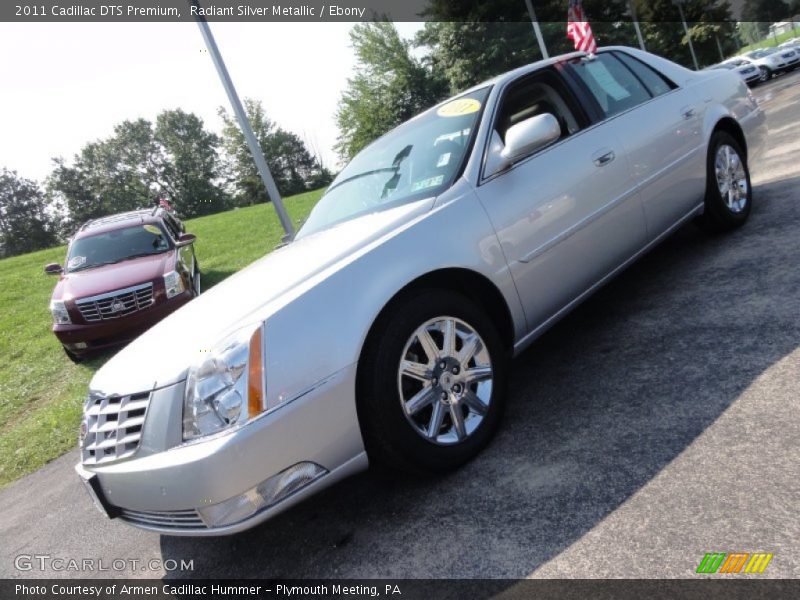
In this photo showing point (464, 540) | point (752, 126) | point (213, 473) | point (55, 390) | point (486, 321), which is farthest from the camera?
point (55, 390)

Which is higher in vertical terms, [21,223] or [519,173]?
[21,223]

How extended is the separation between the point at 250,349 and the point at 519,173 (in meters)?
1.69

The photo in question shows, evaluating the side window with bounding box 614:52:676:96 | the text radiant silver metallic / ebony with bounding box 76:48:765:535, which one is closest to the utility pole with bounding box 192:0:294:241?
the text radiant silver metallic / ebony with bounding box 76:48:765:535

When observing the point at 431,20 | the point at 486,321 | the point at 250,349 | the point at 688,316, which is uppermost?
the point at 431,20

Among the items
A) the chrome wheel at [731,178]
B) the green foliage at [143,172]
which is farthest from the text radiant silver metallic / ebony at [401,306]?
the green foliage at [143,172]

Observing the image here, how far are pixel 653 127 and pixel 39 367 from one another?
8.22 metres

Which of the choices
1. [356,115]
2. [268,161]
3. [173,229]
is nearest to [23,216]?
[268,161]

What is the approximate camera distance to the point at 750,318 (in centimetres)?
316

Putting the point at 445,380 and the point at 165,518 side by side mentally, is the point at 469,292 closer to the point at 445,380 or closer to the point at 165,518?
the point at 445,380

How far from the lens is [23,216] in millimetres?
71688

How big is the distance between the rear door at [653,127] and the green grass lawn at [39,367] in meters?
5.03

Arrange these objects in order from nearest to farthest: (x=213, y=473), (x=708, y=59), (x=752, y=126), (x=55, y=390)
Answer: (x=213, y=473)
(x=752, y=126)
(x=55, y=390)
(x=708, y=59)

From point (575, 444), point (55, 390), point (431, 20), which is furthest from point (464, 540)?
point (431, 20)

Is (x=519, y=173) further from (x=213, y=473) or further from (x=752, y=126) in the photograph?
(x=752, y=126)
